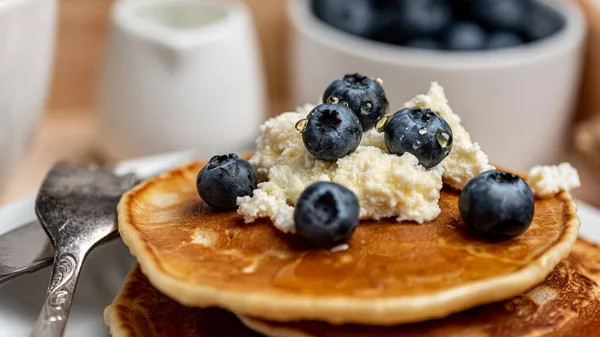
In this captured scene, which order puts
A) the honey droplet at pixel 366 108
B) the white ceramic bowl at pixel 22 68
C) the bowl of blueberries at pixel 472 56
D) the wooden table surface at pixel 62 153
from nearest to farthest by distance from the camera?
the honey droplet at pixel 366 108 < the white ceramic bowl at pixel 22 68 < the bowl of blueberries at pixel 472 56 < the wooden table surface at pixel 62 153

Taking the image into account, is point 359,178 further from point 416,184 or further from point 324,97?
point 324,97

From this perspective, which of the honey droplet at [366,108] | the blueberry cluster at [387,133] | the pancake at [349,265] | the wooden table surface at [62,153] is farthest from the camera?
the wooden table surface at [62,153]

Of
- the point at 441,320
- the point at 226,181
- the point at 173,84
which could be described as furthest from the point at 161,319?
the point at 173,84

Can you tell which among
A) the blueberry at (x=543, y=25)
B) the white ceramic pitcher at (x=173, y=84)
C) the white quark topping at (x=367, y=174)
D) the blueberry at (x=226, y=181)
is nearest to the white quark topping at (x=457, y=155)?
the white quark topping at (x=367, y=174)

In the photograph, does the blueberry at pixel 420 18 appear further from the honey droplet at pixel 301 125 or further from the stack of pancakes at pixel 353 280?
the honey droplet at pixel 301 125

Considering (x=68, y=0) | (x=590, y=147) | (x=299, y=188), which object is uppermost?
(x=299, y=188)

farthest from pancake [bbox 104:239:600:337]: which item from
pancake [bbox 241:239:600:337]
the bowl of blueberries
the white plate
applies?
the bowl of blueberries

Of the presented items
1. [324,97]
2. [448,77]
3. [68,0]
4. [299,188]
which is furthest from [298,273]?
[68,0]

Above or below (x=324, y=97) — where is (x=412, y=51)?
below
